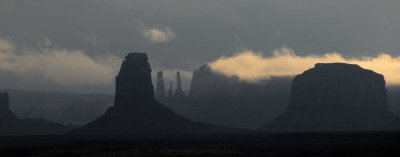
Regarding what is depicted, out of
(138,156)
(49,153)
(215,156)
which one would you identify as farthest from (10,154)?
(215,156)

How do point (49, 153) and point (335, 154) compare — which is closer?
point (335, 154)

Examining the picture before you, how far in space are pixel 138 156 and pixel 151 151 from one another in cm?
1695

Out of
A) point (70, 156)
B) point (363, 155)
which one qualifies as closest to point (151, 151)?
point (70, 156)

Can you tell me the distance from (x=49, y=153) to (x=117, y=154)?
64.0 feet

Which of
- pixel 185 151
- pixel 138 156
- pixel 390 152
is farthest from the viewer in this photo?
pixel 185 151

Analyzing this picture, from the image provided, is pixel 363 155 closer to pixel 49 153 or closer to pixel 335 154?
pixel 335 154

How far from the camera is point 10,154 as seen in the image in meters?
178

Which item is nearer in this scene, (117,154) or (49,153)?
(117,154)

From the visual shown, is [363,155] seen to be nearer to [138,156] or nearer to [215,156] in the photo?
[215,156]

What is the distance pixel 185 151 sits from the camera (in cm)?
17062

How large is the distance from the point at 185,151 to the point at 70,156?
25.0 meters

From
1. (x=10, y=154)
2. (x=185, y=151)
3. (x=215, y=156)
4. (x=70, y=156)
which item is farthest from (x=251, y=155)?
(x=10, y=154)

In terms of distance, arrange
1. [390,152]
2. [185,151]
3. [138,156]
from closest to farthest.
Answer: [390,152] → [138,156] → [185,151]

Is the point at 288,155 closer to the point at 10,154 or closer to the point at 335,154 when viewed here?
the point at 335,154
